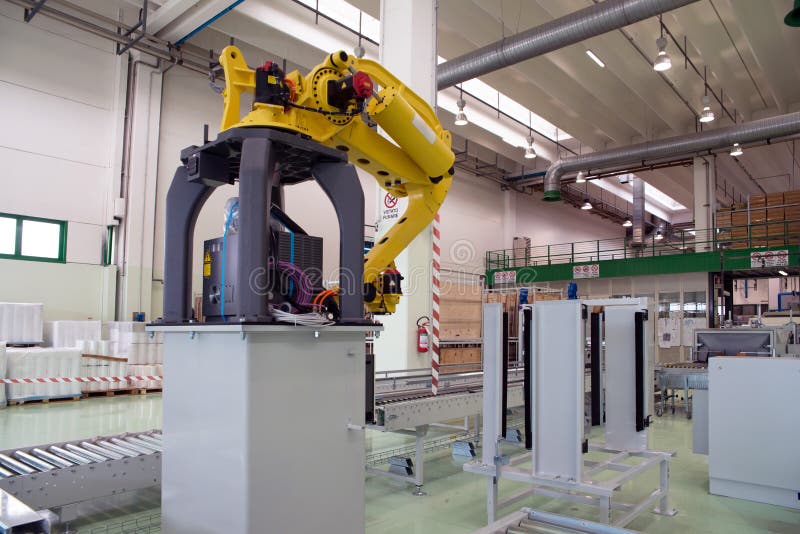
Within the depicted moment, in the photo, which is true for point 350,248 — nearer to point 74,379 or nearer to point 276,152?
point 276,152

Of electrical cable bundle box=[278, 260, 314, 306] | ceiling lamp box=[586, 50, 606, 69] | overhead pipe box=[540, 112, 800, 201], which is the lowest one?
electrical cable bundle box=[278, 260, 314, 306]

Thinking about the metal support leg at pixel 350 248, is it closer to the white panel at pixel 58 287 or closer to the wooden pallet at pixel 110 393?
the wooden pallet at pixel 110 393

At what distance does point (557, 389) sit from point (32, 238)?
11.2 metres

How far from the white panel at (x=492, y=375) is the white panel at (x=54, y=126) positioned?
10790mm

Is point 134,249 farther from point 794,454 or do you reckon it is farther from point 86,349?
point 794,454

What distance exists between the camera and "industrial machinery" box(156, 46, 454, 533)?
2.58 metres

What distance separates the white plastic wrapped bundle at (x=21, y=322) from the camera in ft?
33.3

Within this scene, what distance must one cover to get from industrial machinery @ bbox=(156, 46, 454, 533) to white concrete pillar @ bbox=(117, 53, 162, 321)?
973 cm

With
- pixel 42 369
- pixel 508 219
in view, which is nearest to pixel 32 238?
pixel 42 369

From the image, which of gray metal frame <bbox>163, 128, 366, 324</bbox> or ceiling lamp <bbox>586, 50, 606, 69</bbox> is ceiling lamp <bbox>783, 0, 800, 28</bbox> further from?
ceiling lamp <bbox>586, 50, 606, 69</bbox>

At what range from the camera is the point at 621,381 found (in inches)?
183

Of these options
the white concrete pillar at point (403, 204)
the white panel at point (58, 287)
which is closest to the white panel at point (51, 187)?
the white panel at point (58, 287)

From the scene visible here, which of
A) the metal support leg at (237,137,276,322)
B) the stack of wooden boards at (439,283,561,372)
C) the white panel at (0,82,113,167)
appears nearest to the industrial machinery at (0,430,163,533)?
the metal support leg at (237,137,276,322)

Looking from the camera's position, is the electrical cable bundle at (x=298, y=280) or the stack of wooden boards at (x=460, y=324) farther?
the stack of wooden boards at (x=460, y=324)
